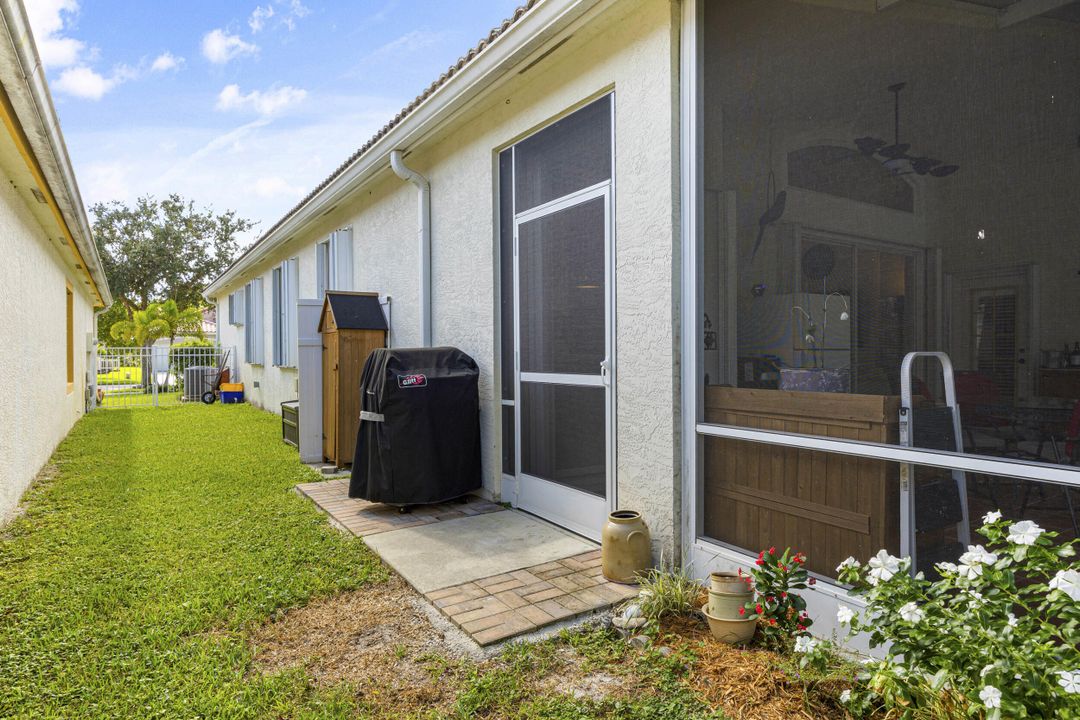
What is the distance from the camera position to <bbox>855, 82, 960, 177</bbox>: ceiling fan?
229cm

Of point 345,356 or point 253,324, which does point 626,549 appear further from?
point 253,324

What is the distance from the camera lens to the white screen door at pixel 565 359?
409cm

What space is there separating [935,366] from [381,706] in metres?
2.46

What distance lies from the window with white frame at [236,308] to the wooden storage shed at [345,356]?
34.1ft

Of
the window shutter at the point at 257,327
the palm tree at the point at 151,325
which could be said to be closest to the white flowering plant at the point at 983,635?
the window shutter at the point at 257,327

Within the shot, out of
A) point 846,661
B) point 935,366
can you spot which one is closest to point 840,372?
point 935,366

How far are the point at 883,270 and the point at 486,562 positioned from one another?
8.91 feet

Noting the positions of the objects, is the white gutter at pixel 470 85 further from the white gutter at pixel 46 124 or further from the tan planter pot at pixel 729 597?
the tan planter pot at pixel 729 597

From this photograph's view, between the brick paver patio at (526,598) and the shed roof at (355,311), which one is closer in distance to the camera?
the brick paver patio at (526,598)

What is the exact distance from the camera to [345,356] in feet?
21.4

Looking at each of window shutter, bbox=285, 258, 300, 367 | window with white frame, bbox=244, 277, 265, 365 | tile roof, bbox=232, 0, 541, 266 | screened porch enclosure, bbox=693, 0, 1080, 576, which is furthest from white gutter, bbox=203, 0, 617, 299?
window with white frame, bbox=244, 277, 265, 365

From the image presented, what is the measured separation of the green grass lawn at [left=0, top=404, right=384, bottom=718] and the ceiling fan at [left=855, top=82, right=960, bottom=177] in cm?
297

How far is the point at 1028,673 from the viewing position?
5.30ft

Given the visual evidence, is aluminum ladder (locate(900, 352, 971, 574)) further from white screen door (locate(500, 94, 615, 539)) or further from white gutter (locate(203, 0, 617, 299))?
white gutter (locate(203, 0, 617, 299))
